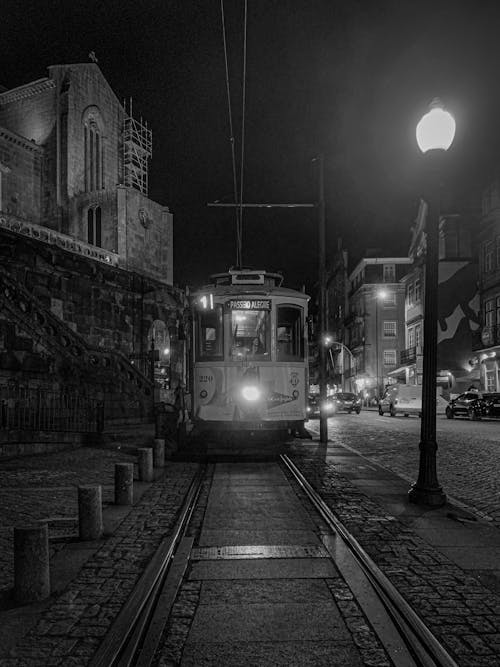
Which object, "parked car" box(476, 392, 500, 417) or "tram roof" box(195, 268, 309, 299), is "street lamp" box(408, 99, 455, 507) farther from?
"parked car" box(476, 392, 500, 417)

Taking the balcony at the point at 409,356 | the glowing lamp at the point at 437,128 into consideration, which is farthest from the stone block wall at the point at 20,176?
the balcony at the point at 409,356

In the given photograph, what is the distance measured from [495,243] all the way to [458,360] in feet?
39.6

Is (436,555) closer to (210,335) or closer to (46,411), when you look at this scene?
(210,335)

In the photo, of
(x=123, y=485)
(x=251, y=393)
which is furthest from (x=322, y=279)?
(x=123, y=485)

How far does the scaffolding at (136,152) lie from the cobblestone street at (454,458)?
2609cm

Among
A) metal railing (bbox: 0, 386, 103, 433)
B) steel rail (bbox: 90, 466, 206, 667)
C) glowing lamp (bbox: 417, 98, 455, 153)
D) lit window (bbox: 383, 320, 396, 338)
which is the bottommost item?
steel rail (bbox: 90, 466, 206, 667)

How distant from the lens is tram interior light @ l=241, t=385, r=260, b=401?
1393 centimetres

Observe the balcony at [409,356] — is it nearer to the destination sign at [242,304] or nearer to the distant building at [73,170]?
the distant building at [73,170]

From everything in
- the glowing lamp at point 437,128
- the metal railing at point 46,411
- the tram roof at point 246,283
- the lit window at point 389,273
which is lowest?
the metal railing at point 46,411

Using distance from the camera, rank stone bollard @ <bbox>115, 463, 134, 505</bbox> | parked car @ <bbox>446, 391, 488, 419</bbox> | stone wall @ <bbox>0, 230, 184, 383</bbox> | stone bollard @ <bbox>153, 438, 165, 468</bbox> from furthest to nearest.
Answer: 1. parked car @ <bbox>446, 391, 488, 419</bbox>
2. stone wall @ <bbox>0, 230, 184, 383</bbox>
3. stone bollard @ <bbox>153, 438, 165, 468</bbox>
4. stone bollard @ <bbox>115, 463, 134, 505</bbox>

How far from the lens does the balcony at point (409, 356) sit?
5662cm

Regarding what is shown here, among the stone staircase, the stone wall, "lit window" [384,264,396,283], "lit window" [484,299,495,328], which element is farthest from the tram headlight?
"lit window" [384,264,396,283]

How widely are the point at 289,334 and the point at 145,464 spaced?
5122 mm

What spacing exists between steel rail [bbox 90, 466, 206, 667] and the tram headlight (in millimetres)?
7354
